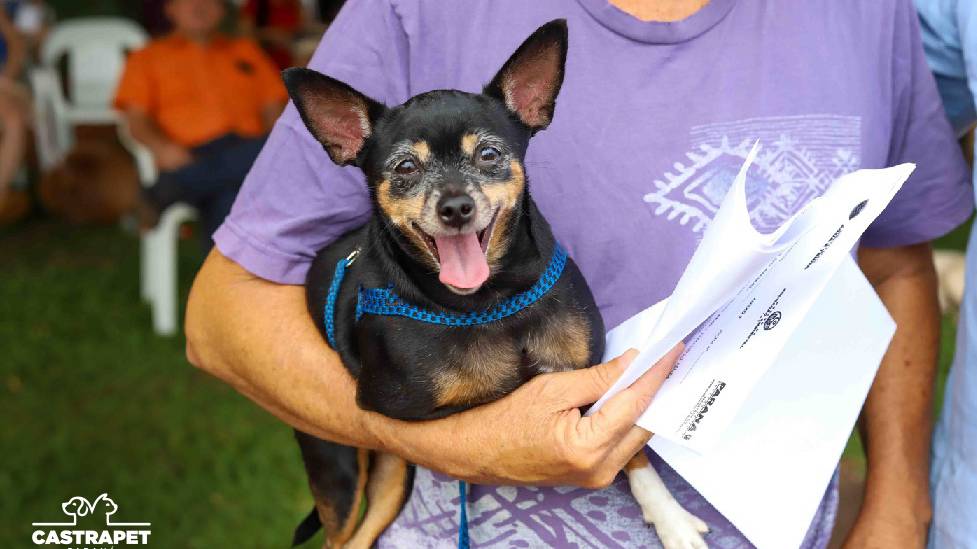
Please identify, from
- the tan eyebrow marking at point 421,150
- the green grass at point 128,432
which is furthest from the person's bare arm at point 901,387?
the green grass at point 128,432

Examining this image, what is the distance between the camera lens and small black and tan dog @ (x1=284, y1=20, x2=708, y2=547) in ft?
4.88

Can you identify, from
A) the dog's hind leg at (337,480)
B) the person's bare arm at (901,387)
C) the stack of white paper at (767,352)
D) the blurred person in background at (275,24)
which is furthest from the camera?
the blurred person in background at (275,24)

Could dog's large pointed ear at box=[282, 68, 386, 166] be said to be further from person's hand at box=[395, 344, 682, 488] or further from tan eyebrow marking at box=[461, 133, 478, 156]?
person's hand at box=[395, 344, 682, 488]

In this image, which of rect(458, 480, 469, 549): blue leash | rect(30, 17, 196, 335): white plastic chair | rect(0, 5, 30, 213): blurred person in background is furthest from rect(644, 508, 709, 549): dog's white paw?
rect(0, 5, 30, 213): blurred person in background

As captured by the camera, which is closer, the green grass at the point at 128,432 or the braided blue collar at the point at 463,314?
the braided blue collar at the point at 463,314

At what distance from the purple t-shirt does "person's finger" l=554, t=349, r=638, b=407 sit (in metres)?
0.14

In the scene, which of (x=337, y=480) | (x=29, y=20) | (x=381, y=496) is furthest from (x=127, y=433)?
(x=29, y=20)

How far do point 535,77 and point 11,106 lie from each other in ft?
22.6

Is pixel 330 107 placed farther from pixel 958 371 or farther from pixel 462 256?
pixel 958 371

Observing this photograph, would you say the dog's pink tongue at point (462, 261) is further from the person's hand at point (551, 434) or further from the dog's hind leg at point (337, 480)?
the dog's hind leg at point (337, 480)

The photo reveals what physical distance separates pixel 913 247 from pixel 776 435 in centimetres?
54

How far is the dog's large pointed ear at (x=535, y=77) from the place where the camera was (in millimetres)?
1409

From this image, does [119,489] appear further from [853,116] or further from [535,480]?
[853,116]

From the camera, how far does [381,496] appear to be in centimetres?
191
